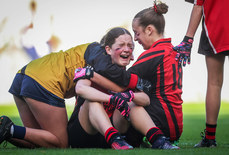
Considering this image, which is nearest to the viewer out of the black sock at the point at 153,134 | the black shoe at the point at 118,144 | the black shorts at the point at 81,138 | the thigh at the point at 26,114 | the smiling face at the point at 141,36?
the black shoe at the point at 118,144

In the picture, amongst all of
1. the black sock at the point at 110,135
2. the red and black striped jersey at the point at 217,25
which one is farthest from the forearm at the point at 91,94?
the red and black striped jersey at the point at 217,25

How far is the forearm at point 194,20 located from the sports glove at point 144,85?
0.71m

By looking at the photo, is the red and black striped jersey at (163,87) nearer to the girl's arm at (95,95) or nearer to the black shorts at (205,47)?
the girl's arm at (95,95)

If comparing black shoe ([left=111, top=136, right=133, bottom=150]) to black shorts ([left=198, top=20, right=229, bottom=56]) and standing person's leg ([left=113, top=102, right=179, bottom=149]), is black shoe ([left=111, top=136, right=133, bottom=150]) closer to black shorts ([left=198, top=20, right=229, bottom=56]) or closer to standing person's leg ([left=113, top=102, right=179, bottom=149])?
standing person's leg ([left=113, top=102, right=179, bottom=149])

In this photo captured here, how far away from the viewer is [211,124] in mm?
3295

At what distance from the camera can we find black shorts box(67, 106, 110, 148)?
3104 millimetres

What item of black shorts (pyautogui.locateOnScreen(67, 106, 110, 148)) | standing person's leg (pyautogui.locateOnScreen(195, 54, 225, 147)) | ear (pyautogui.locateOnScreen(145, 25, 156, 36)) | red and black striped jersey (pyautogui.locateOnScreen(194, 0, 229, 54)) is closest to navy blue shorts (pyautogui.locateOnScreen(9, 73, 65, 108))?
black shorts (pyautogui.locateOnScreen(67, 106, 110, 148))

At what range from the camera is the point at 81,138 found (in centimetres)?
311

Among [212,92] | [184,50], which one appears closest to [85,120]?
[184,50]

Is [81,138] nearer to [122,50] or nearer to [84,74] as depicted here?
[84,74]

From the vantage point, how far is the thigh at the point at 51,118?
3146 millimetres

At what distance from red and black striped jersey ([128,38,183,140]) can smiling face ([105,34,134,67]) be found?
26cm

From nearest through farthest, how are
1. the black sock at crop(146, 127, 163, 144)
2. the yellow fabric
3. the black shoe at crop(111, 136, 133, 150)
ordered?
the black shoe at crop(111, 136, 133, 150)
the black sock at crop(146, 127, 163, 144)
the yellow fabric

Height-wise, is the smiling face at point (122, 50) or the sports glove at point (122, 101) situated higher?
the smiling face at point (122, 50)
